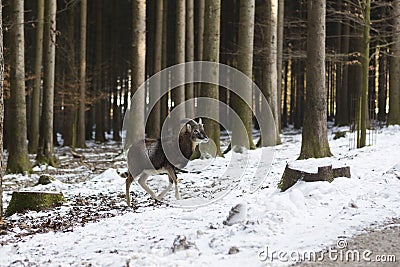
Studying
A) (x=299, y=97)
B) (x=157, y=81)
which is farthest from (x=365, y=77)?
(x=299, y=97)

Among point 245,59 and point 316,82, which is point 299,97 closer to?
point 245,59

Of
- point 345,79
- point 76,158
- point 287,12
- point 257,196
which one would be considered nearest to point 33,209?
point 257,196

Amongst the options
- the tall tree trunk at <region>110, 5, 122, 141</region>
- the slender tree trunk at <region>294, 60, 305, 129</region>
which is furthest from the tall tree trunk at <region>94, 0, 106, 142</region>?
the slender tree trunk at <region>294, 60, 305, 129</region>

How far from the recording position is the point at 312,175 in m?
7.16

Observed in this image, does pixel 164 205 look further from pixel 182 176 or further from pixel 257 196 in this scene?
pixel 182 176

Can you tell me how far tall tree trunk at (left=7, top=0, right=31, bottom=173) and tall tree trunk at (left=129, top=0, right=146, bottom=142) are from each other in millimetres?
3201

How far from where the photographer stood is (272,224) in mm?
5617

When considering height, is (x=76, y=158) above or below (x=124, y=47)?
below

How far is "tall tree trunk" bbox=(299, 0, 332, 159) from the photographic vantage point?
11.0 m

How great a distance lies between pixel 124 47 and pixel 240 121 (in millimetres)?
21933

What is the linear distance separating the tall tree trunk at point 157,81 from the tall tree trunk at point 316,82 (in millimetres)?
8665

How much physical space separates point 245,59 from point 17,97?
699 cm

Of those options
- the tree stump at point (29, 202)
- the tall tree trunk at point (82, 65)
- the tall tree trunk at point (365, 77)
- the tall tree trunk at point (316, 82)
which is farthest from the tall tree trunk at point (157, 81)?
the tree stump at point (29, 202)

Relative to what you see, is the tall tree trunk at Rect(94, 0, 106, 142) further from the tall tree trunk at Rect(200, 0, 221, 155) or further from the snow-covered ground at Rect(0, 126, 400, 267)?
the snow-covered ground at Rect(0, 126, 400, 267)
